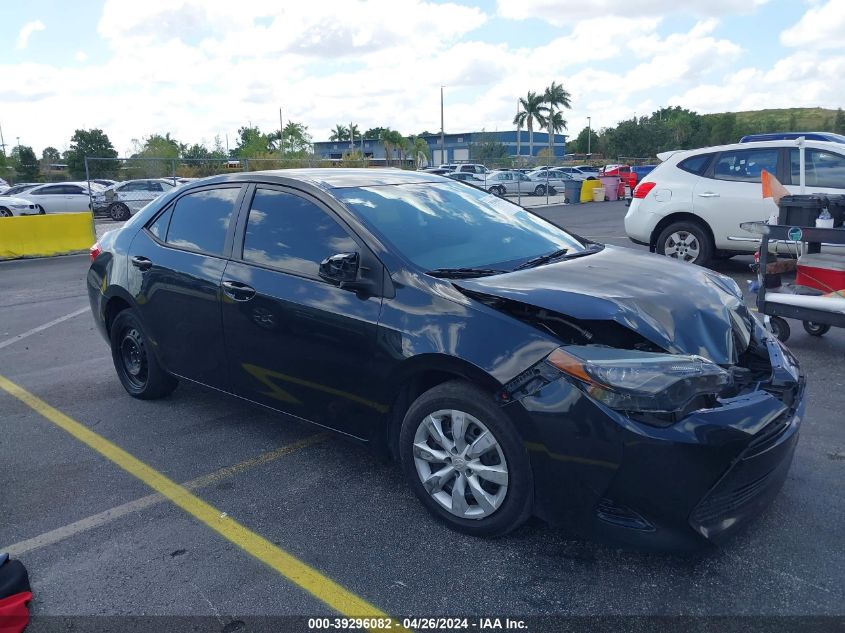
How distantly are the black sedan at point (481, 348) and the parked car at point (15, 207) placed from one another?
752 inches

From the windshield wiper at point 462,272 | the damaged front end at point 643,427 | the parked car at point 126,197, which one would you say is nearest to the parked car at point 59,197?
the parked car at point 126,197

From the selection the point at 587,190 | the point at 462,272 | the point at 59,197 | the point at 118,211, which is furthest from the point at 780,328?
the point at 587,190

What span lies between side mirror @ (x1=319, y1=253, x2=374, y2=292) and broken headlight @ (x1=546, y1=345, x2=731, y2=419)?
41.0 inches

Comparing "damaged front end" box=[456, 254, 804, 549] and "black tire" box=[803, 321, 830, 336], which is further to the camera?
"black tire" box=[803, 321, 830, 336]

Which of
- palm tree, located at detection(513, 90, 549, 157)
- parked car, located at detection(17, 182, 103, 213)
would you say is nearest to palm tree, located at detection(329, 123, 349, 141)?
palm tree, located at detection(513, 90, 549, 157)

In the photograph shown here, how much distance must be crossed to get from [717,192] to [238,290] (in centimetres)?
713

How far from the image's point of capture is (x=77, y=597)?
9.27 feet

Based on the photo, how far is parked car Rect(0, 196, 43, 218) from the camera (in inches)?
810

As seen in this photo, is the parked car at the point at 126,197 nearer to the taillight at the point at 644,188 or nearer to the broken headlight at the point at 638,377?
the taillight at the point at 644,188

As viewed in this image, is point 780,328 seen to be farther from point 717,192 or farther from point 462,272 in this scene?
point 462,272

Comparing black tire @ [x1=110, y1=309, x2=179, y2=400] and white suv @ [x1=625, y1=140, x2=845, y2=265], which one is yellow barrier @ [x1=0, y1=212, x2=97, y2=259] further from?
white suv @ [x1=625, y1=140, x2=845, y2=265]

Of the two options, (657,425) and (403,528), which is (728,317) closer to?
(657,425)

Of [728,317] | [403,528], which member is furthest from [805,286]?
[403,528]

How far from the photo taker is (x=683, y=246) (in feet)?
30.8
